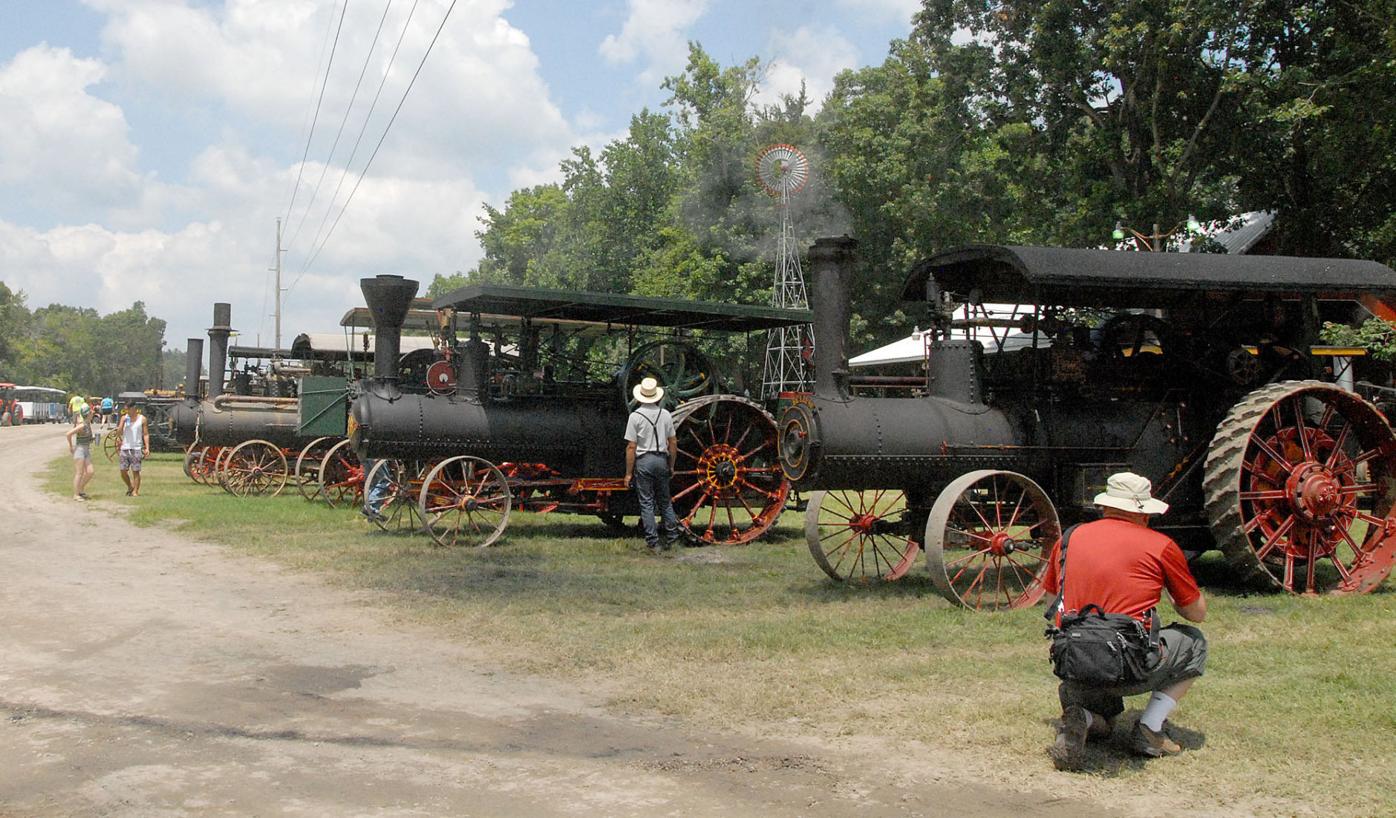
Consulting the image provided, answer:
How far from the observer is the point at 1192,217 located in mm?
21172

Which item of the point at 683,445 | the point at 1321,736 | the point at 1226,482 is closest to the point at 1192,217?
the point at 683,445

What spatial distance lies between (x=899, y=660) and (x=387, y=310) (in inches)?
299

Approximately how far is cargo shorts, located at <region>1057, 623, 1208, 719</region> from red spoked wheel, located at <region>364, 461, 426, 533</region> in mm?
9092

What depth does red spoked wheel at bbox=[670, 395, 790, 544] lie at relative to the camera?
488 inches

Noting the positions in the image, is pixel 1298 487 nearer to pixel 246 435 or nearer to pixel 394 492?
pixel 394 492

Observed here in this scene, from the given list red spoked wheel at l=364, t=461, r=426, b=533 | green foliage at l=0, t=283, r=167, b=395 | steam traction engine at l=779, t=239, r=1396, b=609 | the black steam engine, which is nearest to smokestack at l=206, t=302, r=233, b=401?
the black steam engine

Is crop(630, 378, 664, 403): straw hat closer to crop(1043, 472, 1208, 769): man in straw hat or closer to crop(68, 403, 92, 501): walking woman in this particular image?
crop(1043, 472, 1208, 769): man in straw hat

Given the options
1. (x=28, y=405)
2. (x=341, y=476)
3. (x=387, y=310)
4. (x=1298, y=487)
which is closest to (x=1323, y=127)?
(x=1298, y=487)

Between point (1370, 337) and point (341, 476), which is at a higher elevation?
point (1370, 337)

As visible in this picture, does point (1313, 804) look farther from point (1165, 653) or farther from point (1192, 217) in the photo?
point (1192, 217)

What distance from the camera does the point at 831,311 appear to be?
8648 mm

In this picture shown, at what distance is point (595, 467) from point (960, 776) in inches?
326

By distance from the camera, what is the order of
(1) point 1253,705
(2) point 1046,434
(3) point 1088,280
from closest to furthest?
(1) point 1253,705, (3) point 1088,280, (2) point 1046,434

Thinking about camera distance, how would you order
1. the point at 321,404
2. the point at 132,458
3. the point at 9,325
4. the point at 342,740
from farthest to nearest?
the point at 9,325 → the point at 132,458 → the point at 321,404 → the point at 342,740
